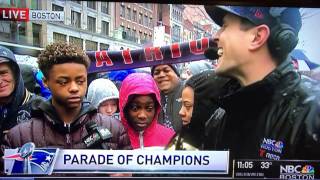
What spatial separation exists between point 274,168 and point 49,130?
191 cm

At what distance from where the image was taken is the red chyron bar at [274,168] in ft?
11.8

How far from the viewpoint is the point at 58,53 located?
346 cm

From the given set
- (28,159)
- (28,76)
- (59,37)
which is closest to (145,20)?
(59,37)

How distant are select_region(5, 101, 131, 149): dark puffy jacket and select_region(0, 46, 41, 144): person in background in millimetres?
54

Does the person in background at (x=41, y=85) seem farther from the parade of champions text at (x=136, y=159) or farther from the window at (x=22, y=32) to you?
the parade of champions text at (x=136, y=159)

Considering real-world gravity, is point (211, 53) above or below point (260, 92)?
above

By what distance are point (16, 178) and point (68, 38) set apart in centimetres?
123

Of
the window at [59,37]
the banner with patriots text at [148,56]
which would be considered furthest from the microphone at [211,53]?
the window at [59,37]

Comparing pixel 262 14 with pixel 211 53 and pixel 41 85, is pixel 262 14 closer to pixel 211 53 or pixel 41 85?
pixel 211 53

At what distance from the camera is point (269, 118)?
3.56 meters

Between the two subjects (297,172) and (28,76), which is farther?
(297,172)

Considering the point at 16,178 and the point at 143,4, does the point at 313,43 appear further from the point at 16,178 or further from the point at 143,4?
the point at 16,178

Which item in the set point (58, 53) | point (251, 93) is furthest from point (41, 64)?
point (251, 93)

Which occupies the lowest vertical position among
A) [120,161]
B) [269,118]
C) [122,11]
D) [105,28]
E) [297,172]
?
[297,172]
